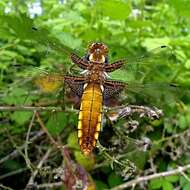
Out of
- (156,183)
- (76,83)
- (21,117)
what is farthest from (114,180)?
(76,83)

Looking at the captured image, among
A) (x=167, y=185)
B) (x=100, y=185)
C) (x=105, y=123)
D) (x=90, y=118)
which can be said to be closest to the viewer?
(x=90, y=118)

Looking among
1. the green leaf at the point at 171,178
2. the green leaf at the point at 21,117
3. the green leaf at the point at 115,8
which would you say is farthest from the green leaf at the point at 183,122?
the green leaf at the point at 21,117

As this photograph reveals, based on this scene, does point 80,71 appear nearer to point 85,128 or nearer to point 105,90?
point 105,90

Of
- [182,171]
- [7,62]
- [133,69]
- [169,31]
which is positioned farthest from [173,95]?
[169,31]

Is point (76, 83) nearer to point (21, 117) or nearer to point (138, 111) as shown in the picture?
point (138, 111)

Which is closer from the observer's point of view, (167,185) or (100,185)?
(167,185)

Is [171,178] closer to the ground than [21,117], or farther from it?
closer to the ground
